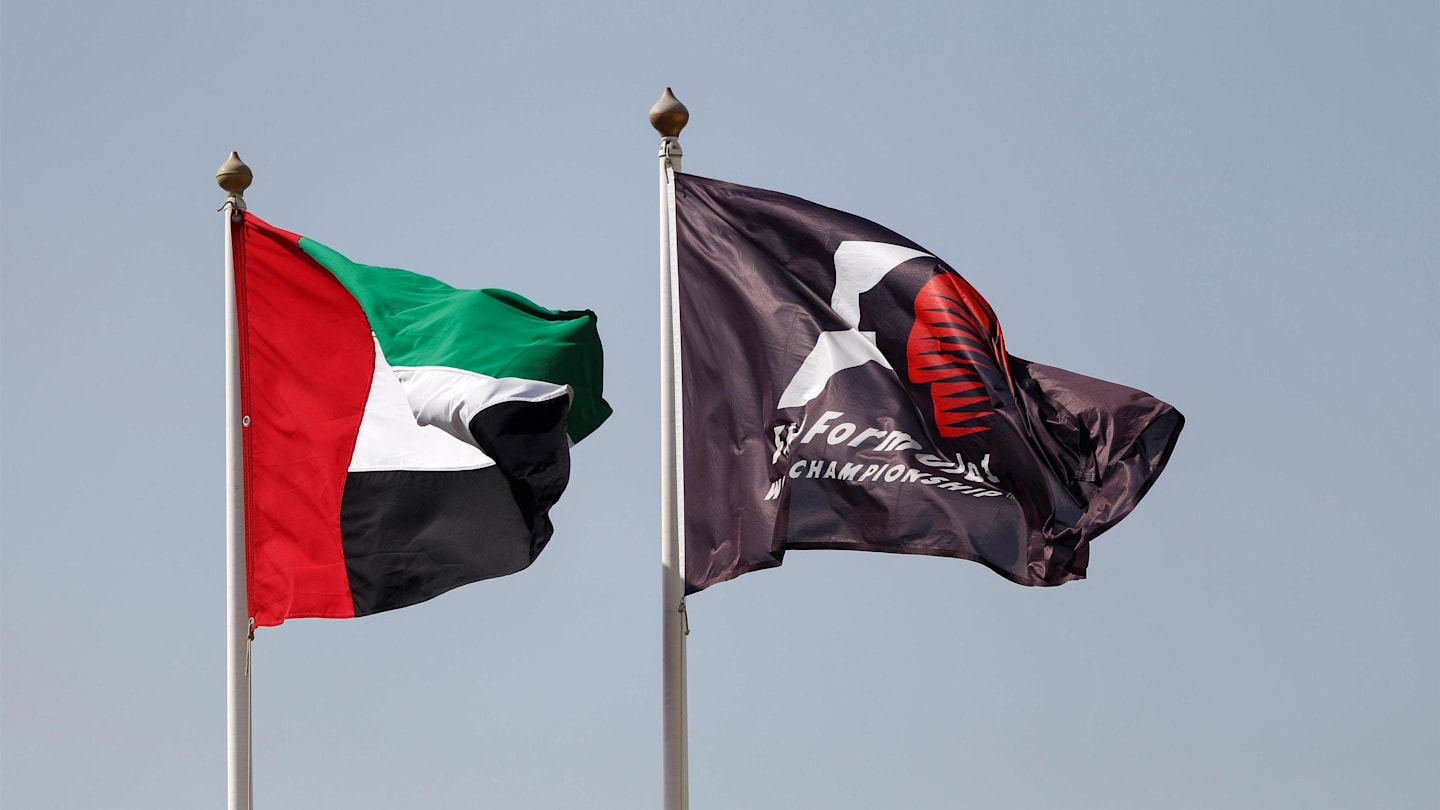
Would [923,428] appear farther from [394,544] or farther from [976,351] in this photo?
[394,544]

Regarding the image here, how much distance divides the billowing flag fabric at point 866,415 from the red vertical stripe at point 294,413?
11.0 feet

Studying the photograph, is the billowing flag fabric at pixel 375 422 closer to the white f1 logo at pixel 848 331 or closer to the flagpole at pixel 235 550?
the flagpole at pixel 235 550

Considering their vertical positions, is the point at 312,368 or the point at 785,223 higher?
the point at 785,223

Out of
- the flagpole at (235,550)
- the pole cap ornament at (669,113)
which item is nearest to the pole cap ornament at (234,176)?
the flagpole at (235,550)

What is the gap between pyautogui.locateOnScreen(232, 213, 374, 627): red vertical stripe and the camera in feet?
60.8

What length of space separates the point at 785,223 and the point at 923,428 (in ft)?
7.15

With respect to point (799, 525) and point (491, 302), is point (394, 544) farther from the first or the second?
point (799, 525)

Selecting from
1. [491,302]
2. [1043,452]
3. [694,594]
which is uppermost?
[491,302]

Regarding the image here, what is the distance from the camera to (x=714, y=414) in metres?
17.5

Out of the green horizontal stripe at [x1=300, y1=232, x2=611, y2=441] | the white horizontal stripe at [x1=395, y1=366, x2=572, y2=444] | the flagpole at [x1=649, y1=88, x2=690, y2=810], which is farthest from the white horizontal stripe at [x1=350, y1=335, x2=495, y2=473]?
the flagpole at [x1=649, y1=88, x2=690, y2=810]

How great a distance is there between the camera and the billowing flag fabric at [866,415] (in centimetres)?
1731

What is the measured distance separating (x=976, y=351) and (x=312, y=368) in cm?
606

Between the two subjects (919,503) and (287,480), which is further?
(287,480)

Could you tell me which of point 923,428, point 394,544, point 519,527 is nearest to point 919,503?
point 923,428
